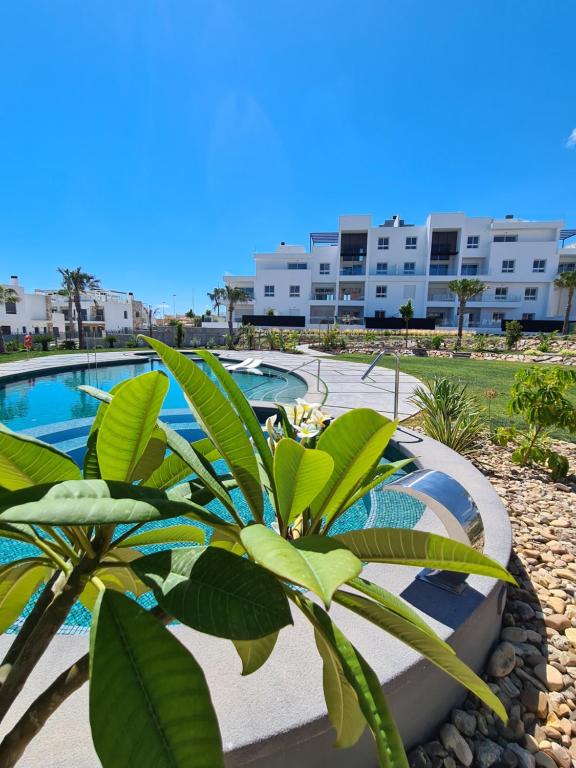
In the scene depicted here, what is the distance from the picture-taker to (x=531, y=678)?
1.97 metres

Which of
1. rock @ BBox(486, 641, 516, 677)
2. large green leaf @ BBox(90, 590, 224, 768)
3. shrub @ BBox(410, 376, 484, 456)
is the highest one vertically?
large green leaf @ BBox(90, 590, 224, 768)

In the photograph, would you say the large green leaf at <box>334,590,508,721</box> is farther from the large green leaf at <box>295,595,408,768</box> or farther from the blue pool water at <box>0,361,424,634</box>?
the blue pool water at <box>0,361,424,634</box>

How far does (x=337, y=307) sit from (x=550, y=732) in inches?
1727

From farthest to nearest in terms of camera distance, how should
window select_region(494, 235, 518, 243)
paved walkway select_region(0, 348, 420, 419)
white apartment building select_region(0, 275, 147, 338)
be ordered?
white apartment building select_region(0, 275, 147, 338), window select_region(494, 235, 518, 243), paved walkway select_region(0, 348, 420, 419)

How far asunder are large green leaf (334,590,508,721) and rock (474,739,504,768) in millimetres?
1327

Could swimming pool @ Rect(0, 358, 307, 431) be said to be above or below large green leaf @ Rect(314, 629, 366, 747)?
below

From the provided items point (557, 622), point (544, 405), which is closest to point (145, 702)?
point (557, 622)

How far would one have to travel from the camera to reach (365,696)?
658 millimetres

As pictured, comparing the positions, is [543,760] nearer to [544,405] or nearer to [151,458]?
[151,458]

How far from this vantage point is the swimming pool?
354 inches

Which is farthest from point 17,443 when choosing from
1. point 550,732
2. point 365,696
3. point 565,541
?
point 565,541

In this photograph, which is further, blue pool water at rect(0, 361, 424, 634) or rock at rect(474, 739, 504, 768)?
blue pool water at rect(0, 361, 424, 634)

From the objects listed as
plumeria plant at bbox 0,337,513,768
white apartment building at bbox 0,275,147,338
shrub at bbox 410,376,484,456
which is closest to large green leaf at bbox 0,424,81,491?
plumeria plant at bbox 0,337,513,768

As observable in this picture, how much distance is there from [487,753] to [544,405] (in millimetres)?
3569
